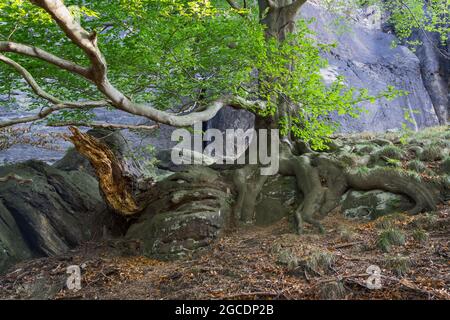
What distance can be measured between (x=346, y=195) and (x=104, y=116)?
13.9m

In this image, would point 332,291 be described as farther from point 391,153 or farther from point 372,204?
point 391,153

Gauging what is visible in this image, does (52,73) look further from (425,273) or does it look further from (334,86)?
(425,273)

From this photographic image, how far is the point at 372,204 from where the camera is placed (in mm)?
7574

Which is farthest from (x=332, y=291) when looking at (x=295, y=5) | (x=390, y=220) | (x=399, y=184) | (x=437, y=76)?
(x=437, y=76)

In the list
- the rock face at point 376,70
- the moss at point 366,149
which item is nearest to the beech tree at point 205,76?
the moss at point 366,149

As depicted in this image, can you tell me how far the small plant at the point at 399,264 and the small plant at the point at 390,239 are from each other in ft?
2.10

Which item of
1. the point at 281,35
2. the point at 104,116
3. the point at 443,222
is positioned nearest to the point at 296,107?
the point at 281,35

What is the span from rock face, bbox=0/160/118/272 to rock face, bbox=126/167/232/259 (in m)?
1.54

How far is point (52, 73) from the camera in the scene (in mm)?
7887

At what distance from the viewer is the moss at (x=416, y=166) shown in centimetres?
805

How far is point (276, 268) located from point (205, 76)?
483 centimetres

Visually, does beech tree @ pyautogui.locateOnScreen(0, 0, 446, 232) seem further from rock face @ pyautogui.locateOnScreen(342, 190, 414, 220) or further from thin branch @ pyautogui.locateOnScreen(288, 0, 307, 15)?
rock face @ pyautogui.locateOnScreen(342, 190, 414, 220)

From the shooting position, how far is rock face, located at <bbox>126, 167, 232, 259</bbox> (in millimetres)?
7277

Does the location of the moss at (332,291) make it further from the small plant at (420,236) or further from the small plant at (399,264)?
the small plant at (420,236)
